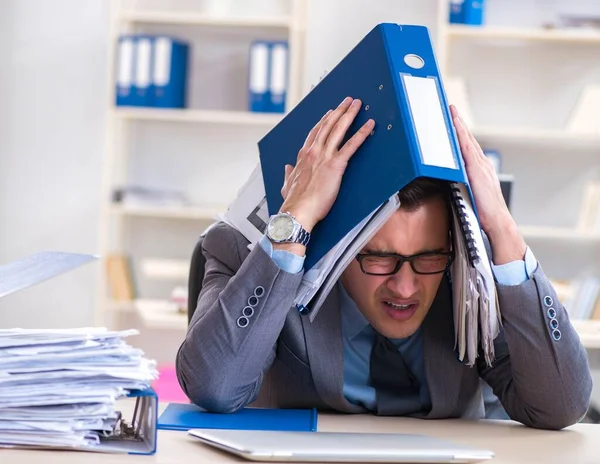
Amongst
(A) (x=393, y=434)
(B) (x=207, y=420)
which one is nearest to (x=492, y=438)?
(A) (x=393, y=434)

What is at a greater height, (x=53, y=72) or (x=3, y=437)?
(x=53, y=72)

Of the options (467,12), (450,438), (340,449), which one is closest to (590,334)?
(467,12)

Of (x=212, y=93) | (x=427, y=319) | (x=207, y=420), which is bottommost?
(x=207, y=420)

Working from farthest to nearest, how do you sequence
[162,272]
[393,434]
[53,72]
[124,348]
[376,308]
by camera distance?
[53,72] < [162,272] < [376,308] < [393,434] < [124,348]

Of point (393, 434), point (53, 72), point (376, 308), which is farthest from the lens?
point (53, 72)

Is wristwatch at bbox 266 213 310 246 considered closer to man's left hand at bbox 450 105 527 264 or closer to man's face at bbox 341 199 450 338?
man's face at bbox 341 199 450 338

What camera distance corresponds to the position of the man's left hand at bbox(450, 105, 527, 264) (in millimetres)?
1415

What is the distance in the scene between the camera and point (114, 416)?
43.9 inches

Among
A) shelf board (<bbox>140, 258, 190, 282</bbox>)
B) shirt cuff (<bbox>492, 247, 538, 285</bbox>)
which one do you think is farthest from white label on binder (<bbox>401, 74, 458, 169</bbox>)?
shelf board (<bbox>140, 258, 190, 282</bbox>)

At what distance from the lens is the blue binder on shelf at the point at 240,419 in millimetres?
1286

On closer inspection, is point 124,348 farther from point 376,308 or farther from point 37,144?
point 37,144

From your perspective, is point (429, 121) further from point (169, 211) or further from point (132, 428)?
point (169, 211)

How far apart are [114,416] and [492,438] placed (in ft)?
1.65

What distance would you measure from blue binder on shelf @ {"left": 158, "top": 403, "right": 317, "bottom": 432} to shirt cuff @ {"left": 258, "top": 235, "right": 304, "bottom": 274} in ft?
0.67
